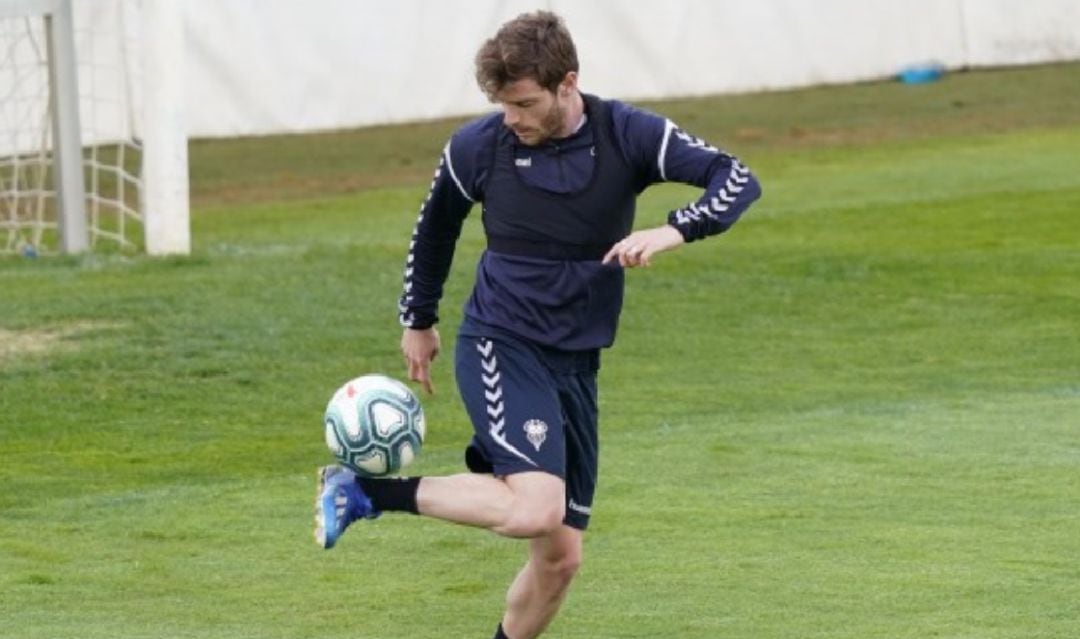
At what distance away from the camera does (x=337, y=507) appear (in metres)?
6.82

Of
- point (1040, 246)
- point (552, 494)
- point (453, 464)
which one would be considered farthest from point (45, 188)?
point (552, 494)

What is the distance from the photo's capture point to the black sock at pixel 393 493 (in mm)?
6836

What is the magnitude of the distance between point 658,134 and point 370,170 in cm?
1703

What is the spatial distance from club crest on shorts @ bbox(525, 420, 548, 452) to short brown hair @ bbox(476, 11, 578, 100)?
918 millimetres

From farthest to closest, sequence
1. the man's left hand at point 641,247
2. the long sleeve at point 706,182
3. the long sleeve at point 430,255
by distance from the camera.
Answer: the long sleeve at point 430,255 < the long sleeve at point 706,182 < the man's left hand at point 641,247

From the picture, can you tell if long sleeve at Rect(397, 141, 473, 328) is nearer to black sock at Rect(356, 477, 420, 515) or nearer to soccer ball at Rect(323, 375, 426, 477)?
soccer ball at Rect(323, 375, 426, 477)

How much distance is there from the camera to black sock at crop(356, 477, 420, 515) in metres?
6.84

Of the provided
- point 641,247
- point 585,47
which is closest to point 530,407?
point 641,247

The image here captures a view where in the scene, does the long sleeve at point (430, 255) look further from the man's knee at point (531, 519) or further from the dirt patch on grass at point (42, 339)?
the dirt patch on grass at point (42, 339)

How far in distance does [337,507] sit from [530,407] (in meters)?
0.60

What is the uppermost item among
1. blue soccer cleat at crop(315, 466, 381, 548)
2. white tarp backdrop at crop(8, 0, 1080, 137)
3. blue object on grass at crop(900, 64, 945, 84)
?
blue soccer cleat at crop(315, 466, 381, 548)

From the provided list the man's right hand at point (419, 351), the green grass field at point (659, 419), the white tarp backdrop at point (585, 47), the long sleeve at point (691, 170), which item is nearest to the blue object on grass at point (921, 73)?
the white tarp backdrop at point (585, 47)

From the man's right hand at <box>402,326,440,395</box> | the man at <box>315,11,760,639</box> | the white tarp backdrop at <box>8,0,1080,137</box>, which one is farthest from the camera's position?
the white tarp backdrop at <box>8,0,1080,137</box>

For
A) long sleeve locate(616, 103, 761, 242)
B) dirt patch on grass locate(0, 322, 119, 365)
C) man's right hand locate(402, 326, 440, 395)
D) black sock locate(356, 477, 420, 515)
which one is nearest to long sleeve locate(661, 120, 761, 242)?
long sleeve locate(616, 103, 761, 242)
